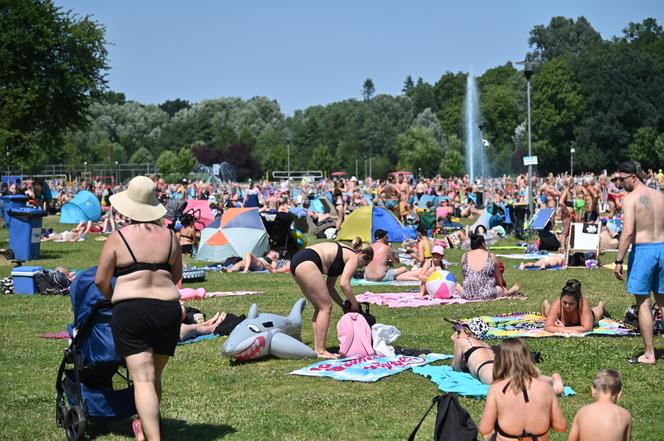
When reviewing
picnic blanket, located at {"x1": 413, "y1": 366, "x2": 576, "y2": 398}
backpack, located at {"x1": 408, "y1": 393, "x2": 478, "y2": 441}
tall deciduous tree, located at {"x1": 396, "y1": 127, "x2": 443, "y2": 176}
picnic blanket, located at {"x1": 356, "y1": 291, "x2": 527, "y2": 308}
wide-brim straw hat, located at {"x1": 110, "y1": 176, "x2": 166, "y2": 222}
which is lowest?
picnic blanket, located at {"x1": 356, "y1": 291, "x2": 527, "y2": 308}

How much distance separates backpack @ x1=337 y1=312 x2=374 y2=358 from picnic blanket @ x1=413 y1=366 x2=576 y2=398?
30.7 inches

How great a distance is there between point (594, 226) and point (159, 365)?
13.8 m

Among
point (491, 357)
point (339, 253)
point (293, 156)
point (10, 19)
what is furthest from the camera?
point (293, 156)

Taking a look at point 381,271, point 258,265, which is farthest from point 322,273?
point 258,265

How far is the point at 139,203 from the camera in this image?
640 centimetres

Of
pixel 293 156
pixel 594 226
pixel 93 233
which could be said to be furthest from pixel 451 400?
pixel 293 156

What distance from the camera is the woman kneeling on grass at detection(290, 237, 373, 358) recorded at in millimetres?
9445

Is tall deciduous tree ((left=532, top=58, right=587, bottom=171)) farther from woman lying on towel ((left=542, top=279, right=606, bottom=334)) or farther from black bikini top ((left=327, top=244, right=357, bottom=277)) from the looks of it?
black bikini top ((left=327, top=244, right=357, bottom=277))

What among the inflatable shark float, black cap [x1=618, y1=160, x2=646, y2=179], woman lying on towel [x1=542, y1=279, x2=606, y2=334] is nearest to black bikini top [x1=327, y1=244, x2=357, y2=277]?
the inflatable shark float

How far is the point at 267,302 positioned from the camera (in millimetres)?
13672

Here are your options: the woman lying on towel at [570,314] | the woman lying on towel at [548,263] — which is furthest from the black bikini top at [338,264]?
the woman lying on towel at [548,263]

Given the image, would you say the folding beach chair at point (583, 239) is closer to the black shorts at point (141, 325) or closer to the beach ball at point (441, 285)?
the beach ball at point (441, 285)

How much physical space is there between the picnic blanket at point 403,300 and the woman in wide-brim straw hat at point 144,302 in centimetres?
739

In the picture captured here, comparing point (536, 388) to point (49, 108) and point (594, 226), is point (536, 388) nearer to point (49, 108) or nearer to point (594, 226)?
point (594, 226)
